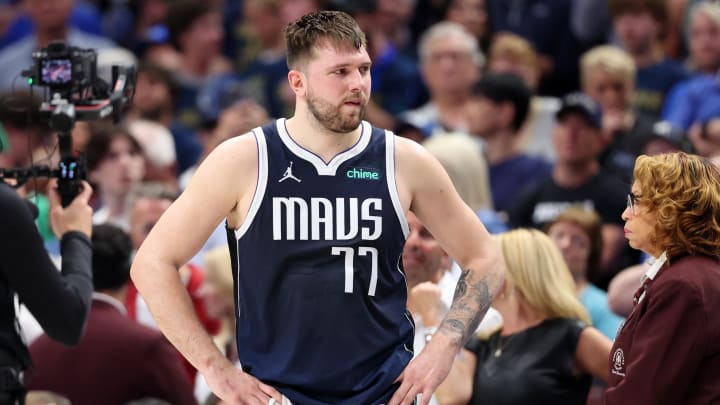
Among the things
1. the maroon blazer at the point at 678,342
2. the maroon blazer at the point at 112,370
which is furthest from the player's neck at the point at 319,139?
the maroon blazer at the point at 112,370

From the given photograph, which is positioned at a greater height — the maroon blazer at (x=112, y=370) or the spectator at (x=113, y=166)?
the spectator at (x=113, y=166)

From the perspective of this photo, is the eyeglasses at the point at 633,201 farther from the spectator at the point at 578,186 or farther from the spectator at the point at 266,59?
the spectator at the point at 266,59

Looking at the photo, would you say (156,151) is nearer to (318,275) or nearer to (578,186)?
(578,186)

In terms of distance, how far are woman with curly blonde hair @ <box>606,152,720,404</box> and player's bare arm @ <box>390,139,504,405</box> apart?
0.51 metres

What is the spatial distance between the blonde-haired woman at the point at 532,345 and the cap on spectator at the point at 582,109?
2.94 meters

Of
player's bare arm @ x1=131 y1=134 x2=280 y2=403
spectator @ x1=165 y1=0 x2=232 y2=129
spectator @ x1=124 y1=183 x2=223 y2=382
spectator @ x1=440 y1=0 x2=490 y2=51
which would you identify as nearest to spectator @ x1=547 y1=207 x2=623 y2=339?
spectator @ x1=124 y1=183 x2=223 y2=382

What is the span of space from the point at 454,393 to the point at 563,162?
3290mm

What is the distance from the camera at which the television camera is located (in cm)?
527

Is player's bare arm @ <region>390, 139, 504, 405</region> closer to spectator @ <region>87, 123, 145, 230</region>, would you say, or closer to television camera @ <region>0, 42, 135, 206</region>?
television camera @ <region>0, 42, 135, 206</region>

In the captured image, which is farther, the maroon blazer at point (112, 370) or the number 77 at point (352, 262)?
the maroon blazer at point (112, 370)

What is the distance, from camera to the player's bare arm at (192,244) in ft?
14.4

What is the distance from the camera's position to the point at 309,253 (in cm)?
443

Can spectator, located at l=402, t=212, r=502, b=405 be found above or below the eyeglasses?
below

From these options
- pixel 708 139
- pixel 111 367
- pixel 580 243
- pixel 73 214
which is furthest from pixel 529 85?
pixel 73 214
